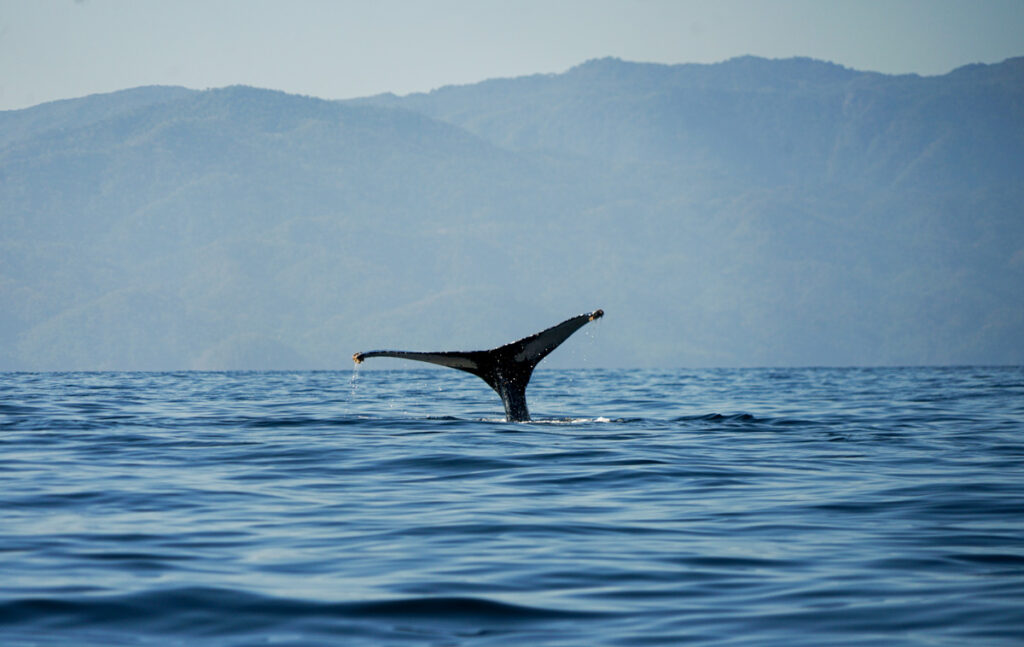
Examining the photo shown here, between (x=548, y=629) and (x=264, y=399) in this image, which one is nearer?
(x=548, y=629)

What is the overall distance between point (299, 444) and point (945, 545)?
32.6 ft

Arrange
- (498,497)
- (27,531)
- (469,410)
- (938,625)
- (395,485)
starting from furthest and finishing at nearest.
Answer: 1. (469,410)
2. (395,485)
3. (498,497)
4. (27,531)
5. (938,625)

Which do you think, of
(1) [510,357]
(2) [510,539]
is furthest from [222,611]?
(1) [510,357]

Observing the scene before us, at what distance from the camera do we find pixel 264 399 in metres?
33.5

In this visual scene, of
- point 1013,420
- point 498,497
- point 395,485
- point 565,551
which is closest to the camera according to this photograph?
point 565,551

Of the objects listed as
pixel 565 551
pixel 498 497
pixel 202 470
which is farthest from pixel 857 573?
pixel 202 470

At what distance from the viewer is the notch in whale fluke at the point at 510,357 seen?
1608 centimetres

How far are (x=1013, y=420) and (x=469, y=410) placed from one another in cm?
1024

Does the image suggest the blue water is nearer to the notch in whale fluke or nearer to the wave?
the wave

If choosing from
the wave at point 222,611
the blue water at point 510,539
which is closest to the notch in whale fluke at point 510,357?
the blue water at point 510,539

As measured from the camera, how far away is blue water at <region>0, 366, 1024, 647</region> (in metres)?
6.44

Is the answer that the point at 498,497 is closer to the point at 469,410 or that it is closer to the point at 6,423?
the point at 6,423

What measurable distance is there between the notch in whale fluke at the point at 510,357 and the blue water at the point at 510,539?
0.80m

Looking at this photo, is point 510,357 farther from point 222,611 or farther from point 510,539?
point 222,611
